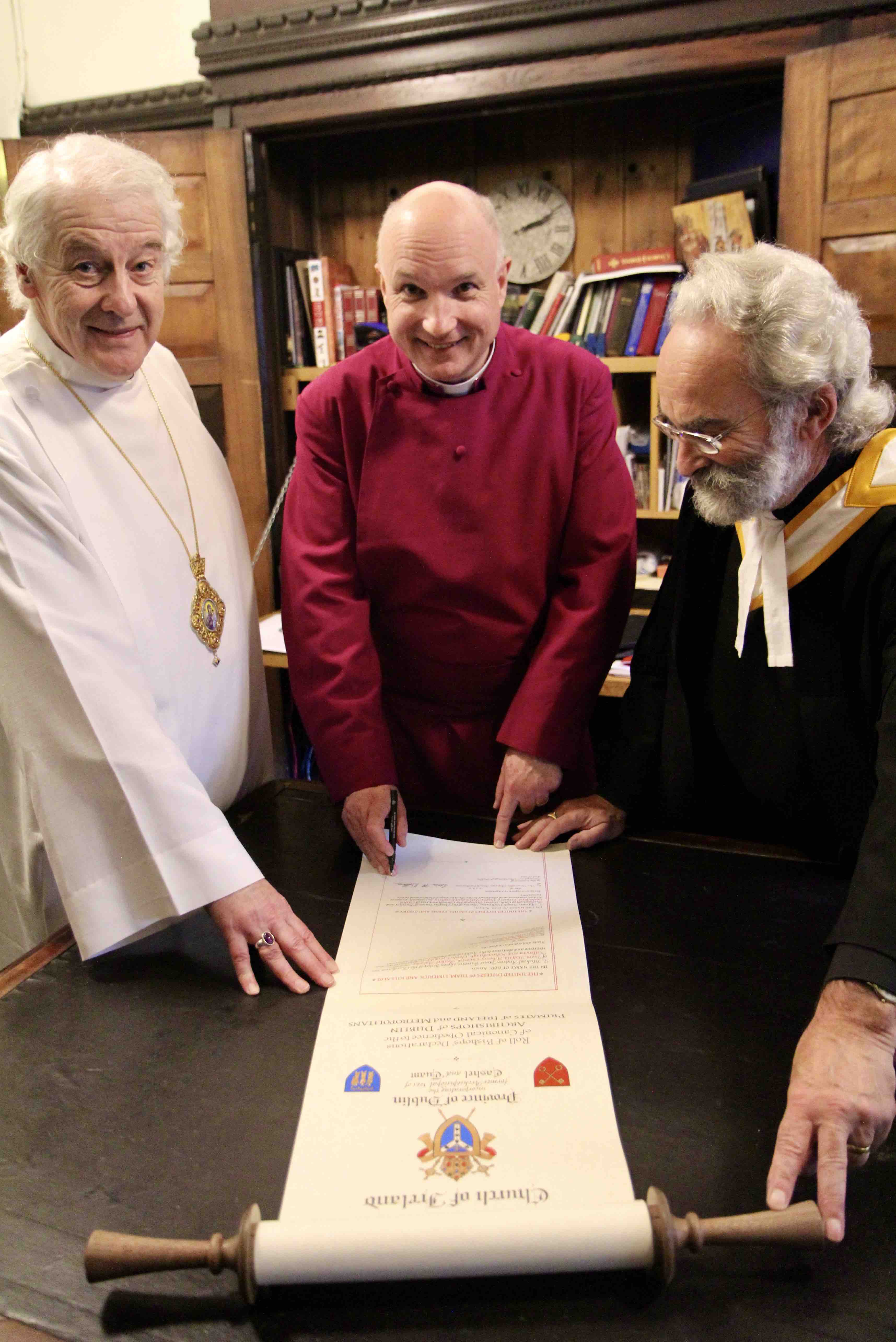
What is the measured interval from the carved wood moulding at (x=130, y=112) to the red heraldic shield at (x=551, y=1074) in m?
3.16

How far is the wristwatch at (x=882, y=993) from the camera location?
2.94ft

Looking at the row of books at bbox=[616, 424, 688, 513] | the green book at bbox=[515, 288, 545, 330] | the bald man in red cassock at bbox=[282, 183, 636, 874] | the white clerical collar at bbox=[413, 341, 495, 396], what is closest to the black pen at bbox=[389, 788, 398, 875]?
the bald man in red cassock at bbox=[282, 183, 636, 874]

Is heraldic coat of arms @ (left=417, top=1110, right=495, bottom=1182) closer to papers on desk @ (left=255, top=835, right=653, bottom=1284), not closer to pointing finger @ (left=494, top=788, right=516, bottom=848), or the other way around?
papers on desk @ (left=255, top=835, right=653, bottom=1284)

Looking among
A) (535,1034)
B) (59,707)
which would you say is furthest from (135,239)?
(535,1034)

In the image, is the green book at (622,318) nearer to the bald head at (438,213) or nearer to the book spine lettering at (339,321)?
the book spine lettering at (339,321)

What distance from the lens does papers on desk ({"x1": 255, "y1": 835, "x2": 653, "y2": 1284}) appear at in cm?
69

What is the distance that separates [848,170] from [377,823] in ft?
6.64

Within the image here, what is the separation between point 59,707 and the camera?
1.15 meters

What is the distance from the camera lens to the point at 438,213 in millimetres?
1448

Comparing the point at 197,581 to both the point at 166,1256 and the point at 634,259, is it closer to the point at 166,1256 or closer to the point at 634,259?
the point at 166,1256

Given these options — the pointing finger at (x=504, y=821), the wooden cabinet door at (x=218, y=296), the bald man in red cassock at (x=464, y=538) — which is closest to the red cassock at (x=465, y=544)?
the bald man in red cassock at (x=464, y=538)

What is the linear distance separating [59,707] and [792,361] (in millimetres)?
990

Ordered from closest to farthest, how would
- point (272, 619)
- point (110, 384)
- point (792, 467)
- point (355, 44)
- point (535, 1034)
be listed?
1. point (535, 1034)
2. point (792, 467)
3. point (110, 384)
4. point (355, 44)
5. point (272, 619)

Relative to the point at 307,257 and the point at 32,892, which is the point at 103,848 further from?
the point at 307,257
